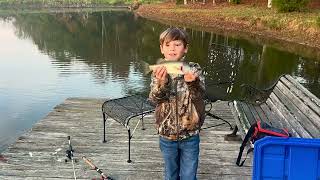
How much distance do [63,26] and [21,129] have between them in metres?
28.8

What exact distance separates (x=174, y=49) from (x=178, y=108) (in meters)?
0.65

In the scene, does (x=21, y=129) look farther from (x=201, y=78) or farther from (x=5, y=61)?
(x=5, y=61)

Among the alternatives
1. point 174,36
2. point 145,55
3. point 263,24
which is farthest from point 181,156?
point 263,24

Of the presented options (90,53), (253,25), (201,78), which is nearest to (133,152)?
(201,78)

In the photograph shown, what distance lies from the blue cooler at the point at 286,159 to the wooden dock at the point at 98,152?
2.01 meters

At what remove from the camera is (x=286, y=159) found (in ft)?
12.7

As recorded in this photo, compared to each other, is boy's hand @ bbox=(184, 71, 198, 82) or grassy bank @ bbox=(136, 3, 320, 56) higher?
boy's hand @ bbox=(184, 71, 198, 82)

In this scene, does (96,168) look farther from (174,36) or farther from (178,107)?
(174,36)

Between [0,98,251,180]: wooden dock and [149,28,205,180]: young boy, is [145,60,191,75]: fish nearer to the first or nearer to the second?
[149,28,205,180]: young boy

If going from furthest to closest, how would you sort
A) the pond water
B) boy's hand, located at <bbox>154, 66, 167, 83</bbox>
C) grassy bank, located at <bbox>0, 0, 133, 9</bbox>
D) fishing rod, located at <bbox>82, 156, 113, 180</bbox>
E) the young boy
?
1. grassy bank, located at <bbox>0, 0, 133, 9</bbox>
2. the pond water
3. fishing rod, located at <bbox>82, 156, 113, 180</bbox>
4. the young boy
5. boy's hand, located at <bbox>154, 66, 167, 83</bbox>

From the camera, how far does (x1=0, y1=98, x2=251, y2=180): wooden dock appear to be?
19.7 feet

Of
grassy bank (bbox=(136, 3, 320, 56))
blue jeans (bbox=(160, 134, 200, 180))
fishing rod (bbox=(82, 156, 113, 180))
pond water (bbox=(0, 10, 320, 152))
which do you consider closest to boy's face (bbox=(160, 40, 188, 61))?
blue jeans (bbox=(160, 134, 200, 180))

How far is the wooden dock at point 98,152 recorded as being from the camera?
601 centimetres

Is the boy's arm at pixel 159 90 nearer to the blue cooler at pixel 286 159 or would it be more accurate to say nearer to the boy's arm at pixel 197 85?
the boy's arm at pixel 197 85
